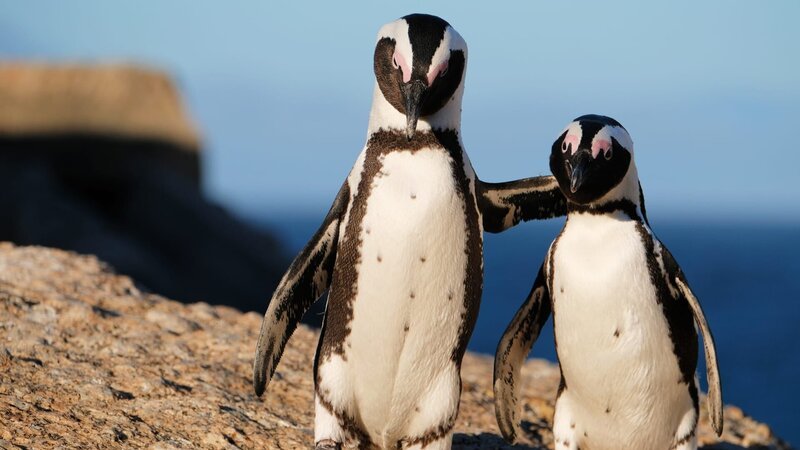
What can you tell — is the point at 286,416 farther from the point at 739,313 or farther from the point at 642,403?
the point at 739,313

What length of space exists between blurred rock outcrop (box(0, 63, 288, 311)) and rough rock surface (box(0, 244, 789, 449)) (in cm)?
623

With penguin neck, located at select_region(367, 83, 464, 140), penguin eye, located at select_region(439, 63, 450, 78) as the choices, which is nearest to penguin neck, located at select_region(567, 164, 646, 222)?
penguin neck, located at select_region(367, 83, 464, 140)

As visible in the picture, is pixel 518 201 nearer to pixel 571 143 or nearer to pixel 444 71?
pixel 571 143

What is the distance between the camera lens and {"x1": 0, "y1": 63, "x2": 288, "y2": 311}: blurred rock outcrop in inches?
596

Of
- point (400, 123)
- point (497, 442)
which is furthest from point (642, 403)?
point (400, 123)

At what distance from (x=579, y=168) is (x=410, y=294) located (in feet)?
2.63

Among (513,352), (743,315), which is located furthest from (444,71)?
(743,315)

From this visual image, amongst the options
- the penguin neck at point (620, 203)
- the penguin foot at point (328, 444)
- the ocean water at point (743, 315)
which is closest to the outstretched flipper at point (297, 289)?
the penguin foot at point (328, 444)

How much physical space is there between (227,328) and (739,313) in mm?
43225

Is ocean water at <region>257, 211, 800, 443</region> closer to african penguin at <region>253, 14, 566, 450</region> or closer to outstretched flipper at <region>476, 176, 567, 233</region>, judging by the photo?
outstretched flipper at <region>476, 176, 567, 233</region>

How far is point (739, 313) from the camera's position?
46.8m

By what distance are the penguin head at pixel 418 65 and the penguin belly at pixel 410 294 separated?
22 centimetres

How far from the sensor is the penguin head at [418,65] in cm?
413

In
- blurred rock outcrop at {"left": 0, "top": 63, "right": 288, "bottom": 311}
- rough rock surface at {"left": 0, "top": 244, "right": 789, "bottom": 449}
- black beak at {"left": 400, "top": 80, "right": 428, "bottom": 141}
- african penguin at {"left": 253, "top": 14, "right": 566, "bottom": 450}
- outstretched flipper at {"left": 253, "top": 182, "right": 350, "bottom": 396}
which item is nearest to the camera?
black beak at {"left": 400, "top": 80, "right": 428, "bottom": 141}
